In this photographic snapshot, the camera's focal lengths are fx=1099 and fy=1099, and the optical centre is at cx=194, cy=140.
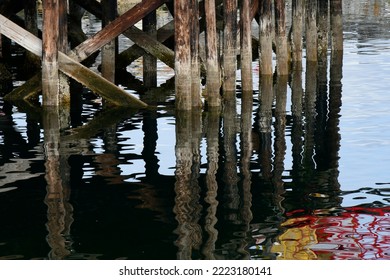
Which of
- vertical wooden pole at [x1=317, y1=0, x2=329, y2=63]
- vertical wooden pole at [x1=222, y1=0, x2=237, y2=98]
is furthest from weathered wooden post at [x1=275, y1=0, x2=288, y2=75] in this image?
vertical wooden pole at [x1=317, y1=0, x2=329, y2=63]

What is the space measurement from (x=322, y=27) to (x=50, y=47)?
Answer: 10.2 m

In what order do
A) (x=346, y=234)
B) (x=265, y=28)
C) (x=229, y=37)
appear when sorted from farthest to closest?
(x=265, y=28) → (x=229, y=37) → (x=346, y=234)

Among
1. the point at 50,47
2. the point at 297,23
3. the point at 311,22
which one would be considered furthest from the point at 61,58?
the point at 311,22

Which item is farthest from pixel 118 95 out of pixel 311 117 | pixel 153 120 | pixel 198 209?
pixel 198 209

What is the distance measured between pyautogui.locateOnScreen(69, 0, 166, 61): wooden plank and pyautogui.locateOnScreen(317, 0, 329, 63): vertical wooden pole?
339 inches

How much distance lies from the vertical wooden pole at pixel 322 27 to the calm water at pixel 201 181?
4.96m

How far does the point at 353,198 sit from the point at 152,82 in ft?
34.8

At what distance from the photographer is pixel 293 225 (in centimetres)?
1096

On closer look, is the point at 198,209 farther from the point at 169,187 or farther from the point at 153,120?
the point at 153,120

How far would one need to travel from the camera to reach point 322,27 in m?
25.4

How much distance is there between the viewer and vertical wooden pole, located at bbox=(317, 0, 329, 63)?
25.2 meters

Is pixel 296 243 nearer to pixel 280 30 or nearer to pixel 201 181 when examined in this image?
pixel 201 181

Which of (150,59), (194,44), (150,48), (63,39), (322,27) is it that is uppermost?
(63,39)

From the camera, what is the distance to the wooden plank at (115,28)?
1730 centimetres
